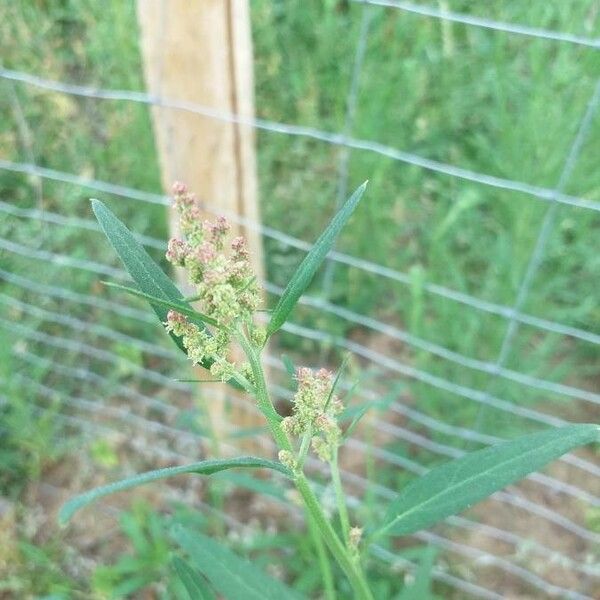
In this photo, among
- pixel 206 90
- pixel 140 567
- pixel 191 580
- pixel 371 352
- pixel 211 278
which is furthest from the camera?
pixel 371 352

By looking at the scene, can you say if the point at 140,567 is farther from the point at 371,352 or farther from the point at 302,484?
the point at 302,484

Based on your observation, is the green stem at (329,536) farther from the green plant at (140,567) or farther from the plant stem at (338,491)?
the green plant at (140,567)

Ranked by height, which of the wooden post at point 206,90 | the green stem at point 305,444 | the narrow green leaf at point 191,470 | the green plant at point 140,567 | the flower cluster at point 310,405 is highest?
the wooden post at point 206,90

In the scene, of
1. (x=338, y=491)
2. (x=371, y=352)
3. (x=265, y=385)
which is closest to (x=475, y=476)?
(x=338, y=491)

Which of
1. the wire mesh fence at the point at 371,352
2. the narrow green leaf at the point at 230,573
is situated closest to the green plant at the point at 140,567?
the wire mesh fence at the point at 371,352

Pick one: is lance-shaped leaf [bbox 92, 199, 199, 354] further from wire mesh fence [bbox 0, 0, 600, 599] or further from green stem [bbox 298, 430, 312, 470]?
wire mesh fence [bbox 0, 0, 600, 599]

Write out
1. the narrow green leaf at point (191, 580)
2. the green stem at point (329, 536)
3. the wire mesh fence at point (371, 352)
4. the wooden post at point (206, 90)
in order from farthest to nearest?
the wire mesh fence at point (371, 352) < the wooden post at point (206, 90) < the narrow green leaf at point (191, 580) < the green stem at point (329, 536)

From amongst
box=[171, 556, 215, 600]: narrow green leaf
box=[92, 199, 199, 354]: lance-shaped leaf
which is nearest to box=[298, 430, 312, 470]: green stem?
box=[92, 199, 199, 354]: lance-shaped leaf
